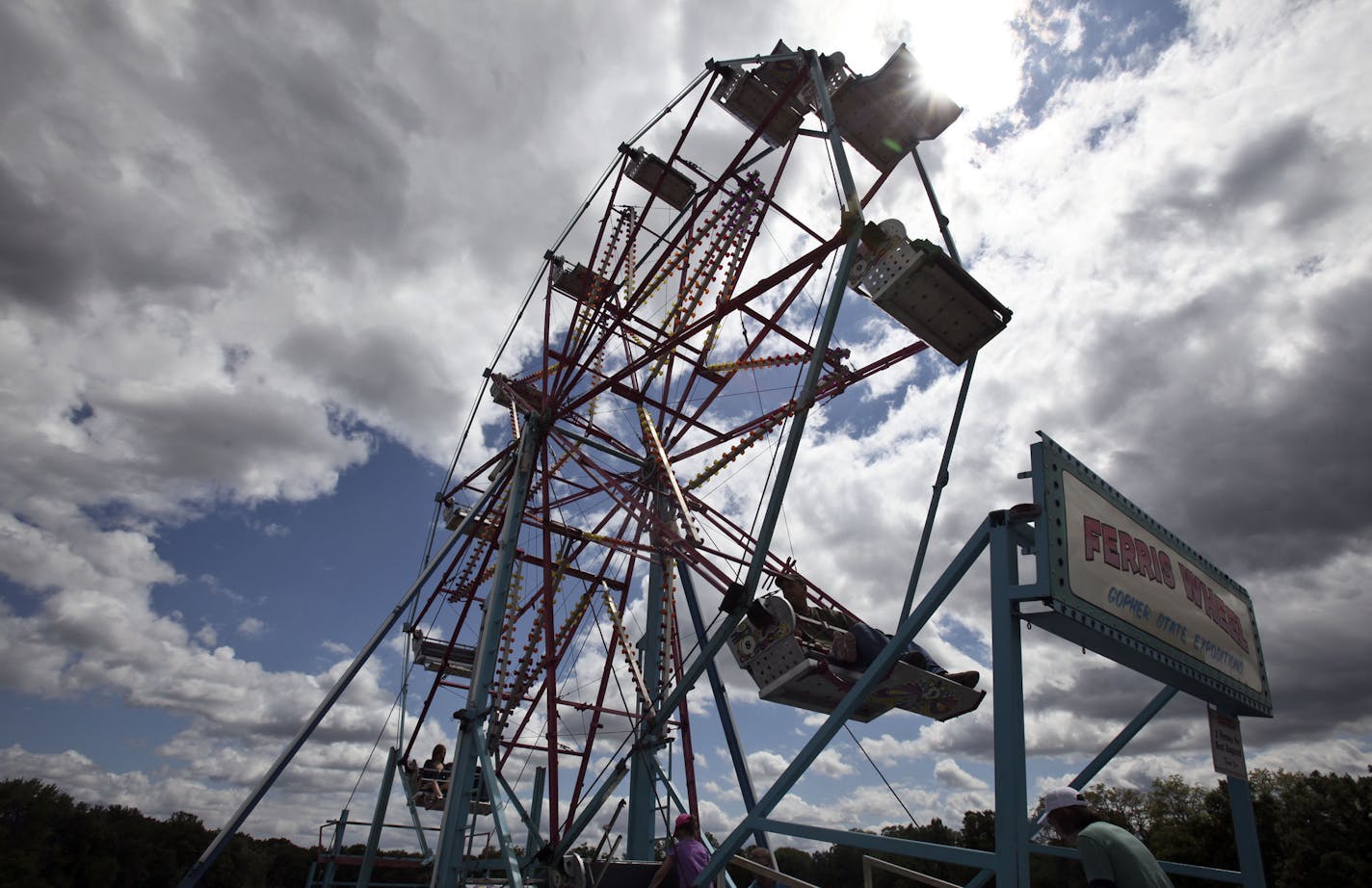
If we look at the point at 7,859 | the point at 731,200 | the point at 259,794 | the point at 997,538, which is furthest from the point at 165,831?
the point at 997,538

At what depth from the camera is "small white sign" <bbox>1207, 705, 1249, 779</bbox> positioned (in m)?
6.00

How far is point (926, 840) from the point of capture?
3922 cm

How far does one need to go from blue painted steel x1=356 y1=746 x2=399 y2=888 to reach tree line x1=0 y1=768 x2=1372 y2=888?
12988 mm

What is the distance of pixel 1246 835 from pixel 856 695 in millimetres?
3382

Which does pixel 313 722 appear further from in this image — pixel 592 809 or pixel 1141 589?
pixel 1141 589

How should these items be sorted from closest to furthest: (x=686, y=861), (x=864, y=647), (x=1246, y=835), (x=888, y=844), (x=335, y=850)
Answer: (x=888, y=844) < (x=1246, y=835) < (x=686, y=861) < (x=864, y=647) < (x=335, y=850)

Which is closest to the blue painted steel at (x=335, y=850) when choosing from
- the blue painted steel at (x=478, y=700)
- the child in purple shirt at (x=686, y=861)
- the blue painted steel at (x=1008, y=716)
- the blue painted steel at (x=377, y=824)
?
the blue painted steel at (x=377, y=824)

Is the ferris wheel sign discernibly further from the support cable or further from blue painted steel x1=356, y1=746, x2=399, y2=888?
blue painted steel x1=356, y1=746, x2=399, y2=888

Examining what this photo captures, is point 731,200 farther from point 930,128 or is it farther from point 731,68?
Answer: point 930,128

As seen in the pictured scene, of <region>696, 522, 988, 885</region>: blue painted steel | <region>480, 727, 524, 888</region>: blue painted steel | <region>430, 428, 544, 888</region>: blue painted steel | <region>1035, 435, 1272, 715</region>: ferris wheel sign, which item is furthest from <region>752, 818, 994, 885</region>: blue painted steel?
<region>430, 428, 544, 888</region>: blue painted steel

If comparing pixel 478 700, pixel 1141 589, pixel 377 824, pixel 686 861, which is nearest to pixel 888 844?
pixel 686 861

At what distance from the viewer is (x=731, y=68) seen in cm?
1174

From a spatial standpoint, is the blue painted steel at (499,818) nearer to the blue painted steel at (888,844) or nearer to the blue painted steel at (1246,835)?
the blue painted steel at (888,844)

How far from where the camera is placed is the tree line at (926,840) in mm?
31719
